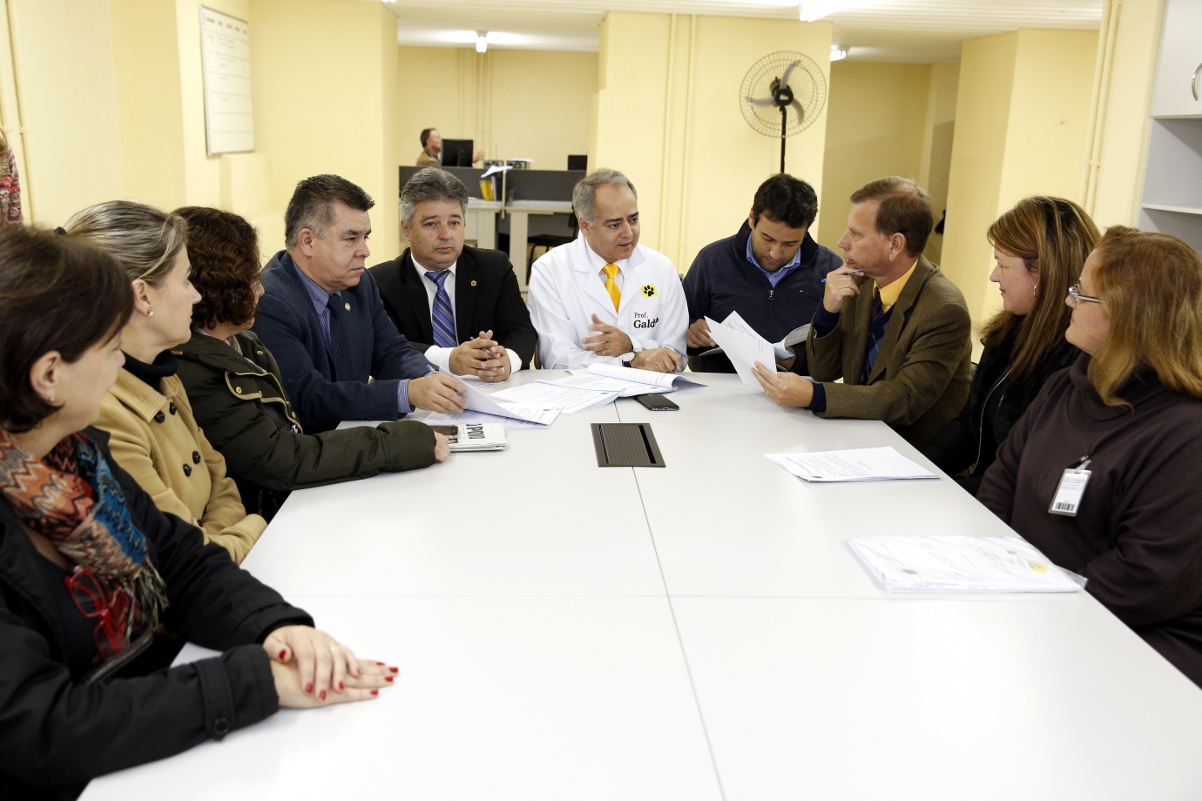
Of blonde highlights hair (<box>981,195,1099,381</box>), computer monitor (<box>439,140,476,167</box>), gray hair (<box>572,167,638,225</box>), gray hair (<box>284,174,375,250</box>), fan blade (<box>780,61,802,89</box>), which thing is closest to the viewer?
blonde highlights hair (<box>981,195,1099,381</box>)

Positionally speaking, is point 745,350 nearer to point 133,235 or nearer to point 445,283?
point 445,283

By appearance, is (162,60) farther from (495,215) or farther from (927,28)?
(927,28)

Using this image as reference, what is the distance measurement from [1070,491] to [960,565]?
39 centimetres

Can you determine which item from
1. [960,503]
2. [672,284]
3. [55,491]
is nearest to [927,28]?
[672,284]

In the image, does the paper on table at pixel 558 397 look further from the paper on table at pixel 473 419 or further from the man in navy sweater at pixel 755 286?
the man in navy sweater at pixel 755 286

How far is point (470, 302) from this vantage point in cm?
364

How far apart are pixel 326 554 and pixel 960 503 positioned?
1.30m

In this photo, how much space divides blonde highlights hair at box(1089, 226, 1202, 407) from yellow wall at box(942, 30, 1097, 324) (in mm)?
6505

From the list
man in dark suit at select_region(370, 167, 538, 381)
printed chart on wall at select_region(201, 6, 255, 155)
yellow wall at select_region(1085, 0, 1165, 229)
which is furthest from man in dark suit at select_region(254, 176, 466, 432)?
printed chart on wall at select_region(201, 6, 255, 155)

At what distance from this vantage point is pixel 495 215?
963cm

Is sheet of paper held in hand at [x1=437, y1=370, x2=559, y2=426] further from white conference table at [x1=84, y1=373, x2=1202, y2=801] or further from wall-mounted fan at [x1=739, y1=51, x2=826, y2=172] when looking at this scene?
wall-mounted fan at [x1=739, y1=51, x2=826, y2=172]

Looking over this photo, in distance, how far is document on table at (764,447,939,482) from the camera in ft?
6.90

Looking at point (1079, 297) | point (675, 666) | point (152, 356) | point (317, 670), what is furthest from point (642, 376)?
point (317, 670)

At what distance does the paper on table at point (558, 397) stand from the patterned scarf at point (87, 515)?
4.62 feet
